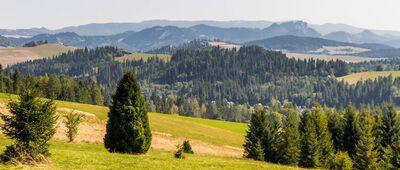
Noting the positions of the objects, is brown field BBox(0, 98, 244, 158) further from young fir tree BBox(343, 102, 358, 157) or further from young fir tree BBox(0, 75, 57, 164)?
young fir tree BBox(0, 75, 57, 164)

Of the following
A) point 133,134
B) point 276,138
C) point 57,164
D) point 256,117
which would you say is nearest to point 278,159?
point 276,138

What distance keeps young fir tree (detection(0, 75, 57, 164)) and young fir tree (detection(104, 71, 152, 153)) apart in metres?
9.93

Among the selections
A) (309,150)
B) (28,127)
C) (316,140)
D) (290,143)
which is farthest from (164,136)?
(28,127)

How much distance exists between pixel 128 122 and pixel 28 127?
1157 centimetres

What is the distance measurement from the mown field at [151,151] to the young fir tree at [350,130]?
18.9 meters

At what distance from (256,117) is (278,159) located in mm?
7265

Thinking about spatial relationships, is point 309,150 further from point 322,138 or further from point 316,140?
point 322,138

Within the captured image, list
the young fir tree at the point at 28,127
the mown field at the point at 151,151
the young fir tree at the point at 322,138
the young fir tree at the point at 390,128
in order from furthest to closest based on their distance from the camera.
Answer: the young fir tree at the point at 390,128
the young fir tree at the point at 322,138
the mown field at the point at 151,151
the young fir tree at the point at 28,127

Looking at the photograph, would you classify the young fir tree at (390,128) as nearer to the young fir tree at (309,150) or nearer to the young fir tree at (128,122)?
the young fir tree at (309,150)

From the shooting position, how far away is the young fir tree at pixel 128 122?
33219 millimetres

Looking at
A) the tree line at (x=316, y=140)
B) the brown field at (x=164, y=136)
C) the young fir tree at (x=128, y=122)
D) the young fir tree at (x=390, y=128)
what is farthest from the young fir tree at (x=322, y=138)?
the young fir tree at (x=128, y=122)

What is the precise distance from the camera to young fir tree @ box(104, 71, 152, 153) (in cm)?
3322

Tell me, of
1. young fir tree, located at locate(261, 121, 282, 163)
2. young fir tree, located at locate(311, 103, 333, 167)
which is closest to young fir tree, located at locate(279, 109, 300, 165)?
young fir tree, located at locate(261, 121, 282, 163)

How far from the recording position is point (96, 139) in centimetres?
5353
